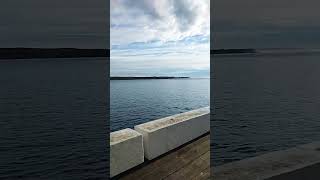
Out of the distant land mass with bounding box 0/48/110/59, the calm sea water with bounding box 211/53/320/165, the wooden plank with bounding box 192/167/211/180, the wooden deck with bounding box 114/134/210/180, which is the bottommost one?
the calm sea water with bounding box 211/53/320/165

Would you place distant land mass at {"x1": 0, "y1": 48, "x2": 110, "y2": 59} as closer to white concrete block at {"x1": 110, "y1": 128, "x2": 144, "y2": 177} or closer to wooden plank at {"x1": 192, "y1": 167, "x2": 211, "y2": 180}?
white concrete block at {"x1": 110, "y1": 128, "x2": 144, "y2": 177}

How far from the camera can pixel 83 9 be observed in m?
2.80

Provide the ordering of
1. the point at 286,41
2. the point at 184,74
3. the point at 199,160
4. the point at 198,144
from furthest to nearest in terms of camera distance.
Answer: the point at 286,41
the point at 184,74
the point at 198,144
the point at 199,160

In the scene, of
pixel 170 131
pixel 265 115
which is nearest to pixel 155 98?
pixel 265 115

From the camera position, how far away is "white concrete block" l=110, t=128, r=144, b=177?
2.85 m

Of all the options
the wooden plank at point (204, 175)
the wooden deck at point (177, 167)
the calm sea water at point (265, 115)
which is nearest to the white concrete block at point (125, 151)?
the wooden deck at point (177, 167)

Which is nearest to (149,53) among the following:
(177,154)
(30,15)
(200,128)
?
(200,128)

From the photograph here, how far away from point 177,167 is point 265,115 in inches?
737

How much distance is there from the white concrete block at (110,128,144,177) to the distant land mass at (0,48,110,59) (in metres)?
0.67

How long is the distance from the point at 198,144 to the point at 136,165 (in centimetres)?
91

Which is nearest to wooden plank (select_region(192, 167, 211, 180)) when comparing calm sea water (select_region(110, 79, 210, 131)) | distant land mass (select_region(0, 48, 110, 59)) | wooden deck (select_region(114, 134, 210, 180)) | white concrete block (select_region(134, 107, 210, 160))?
wooden deck (select_region(114, 134, 210, 180))

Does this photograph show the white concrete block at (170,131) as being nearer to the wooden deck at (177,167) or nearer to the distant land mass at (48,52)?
the wooden deck at (177,167)

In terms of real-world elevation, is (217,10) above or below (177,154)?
above

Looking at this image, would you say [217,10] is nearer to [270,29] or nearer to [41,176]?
[41,176]
